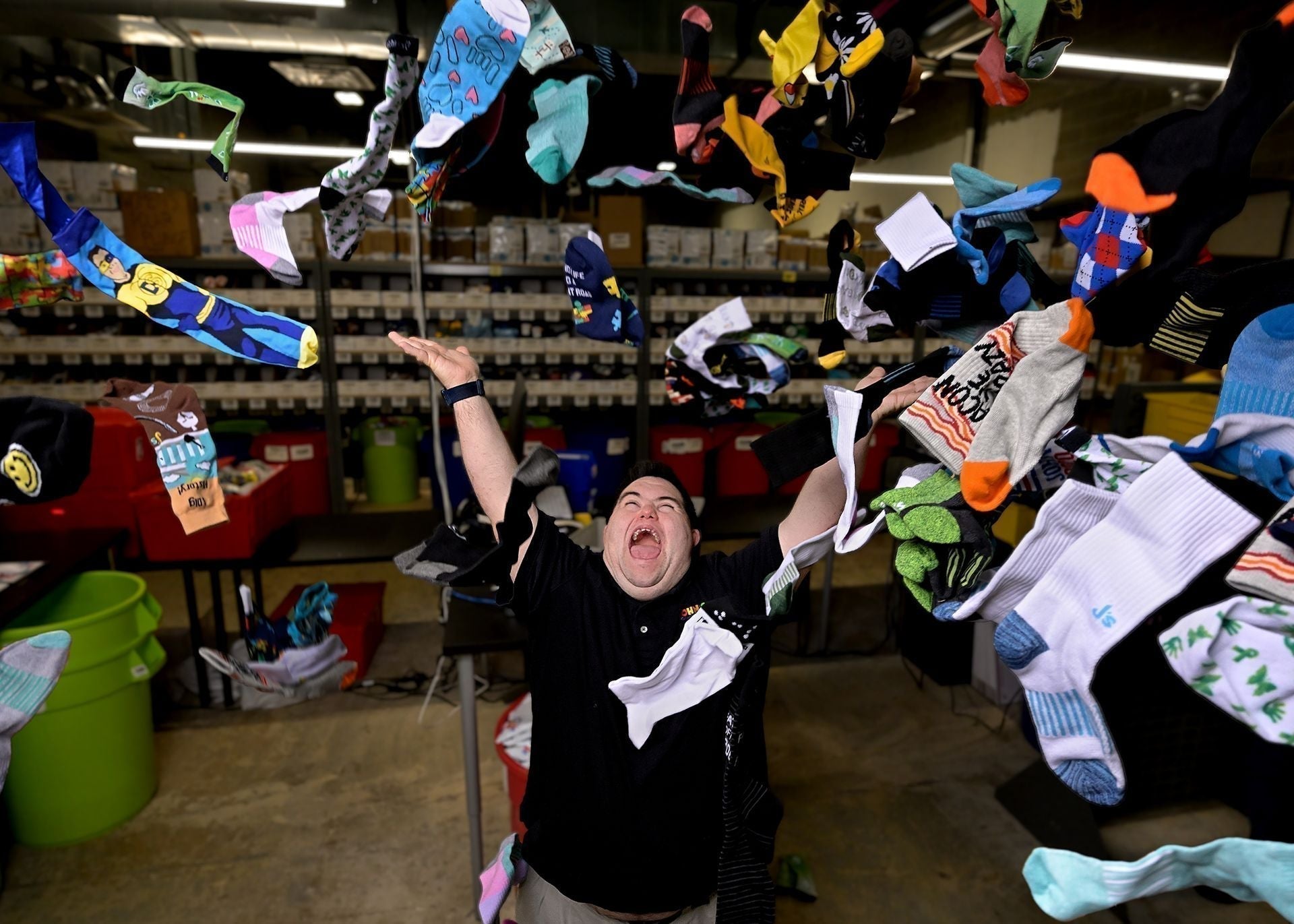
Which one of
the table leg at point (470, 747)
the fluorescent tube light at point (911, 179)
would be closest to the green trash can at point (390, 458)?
the table leg at point (470, 747)

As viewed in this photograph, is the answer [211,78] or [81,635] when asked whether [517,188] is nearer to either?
[211,78]

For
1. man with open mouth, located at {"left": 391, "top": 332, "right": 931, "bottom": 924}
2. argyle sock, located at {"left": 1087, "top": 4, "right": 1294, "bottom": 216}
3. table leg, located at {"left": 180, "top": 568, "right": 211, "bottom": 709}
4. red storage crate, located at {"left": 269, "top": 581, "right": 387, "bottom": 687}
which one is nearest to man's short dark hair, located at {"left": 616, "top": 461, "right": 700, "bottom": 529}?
man with open mouth, located at {"left": 391, "top": 332, "right": 931, "bottom": 924}

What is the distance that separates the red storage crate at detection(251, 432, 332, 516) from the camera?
469 cm

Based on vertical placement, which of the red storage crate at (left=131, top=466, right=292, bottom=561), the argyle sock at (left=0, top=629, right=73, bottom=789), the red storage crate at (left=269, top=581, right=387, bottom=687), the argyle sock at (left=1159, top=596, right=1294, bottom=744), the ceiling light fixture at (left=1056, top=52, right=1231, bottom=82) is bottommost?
the red storage crate at (left=269, top=581, right=387, bottom=687)

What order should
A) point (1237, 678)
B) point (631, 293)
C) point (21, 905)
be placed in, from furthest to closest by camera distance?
point (631, 293), point (21, 905), point (1237, 678)

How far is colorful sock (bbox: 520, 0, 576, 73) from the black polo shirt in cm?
82

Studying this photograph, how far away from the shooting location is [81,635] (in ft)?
6.84

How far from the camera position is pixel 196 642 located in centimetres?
295

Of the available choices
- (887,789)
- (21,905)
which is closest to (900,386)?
(887,789)

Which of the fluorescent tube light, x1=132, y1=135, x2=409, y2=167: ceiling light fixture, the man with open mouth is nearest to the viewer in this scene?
the man with open mouth

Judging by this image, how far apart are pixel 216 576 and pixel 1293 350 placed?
3.33 metres

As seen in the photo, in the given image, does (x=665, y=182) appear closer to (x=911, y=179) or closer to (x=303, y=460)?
(x=303, y=460)

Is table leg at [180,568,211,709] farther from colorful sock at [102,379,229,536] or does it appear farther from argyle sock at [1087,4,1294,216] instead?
argyle sock at [1087,4,1294,216]

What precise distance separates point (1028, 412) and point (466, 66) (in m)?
0.74
